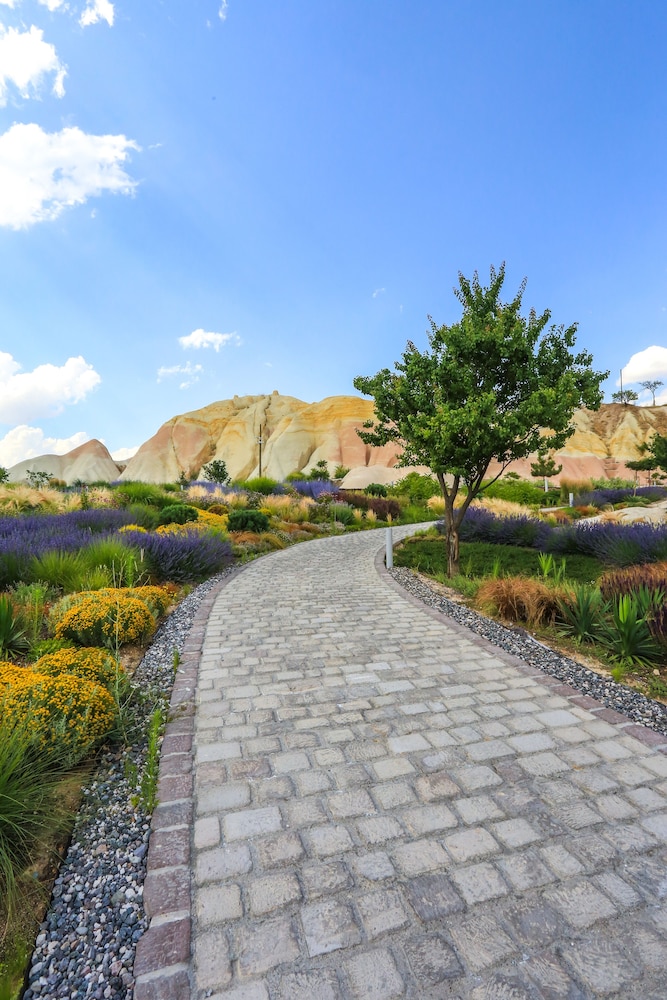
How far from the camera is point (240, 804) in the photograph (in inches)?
→ 90.7

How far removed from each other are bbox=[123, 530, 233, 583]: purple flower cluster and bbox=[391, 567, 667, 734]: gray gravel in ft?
13.0

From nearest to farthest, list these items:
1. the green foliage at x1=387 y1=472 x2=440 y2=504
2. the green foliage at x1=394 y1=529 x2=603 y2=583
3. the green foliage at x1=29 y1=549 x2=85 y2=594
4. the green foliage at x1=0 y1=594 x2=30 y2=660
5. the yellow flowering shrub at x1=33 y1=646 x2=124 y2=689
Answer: the yellow flowering shrub at x1=33 y1=646 x2=124 y2=689 → the green foliage at x1=0 y1=594 x2=30 y2=660 → the green foliage at x1=29 y1=549 x2=85 y2=594 → the green foliage at x1=394 y1=529 x2=603 y2=583 → the green foliage at x1=387 y1=472 x2=440 y2=504

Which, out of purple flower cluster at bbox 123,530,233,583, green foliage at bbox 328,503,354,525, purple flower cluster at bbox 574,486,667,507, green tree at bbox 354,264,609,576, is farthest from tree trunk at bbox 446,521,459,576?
purple flower cluster at bbox 574,486,667,507

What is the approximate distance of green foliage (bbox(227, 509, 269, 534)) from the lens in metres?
13.0

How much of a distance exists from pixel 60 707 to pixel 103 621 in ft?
5.34

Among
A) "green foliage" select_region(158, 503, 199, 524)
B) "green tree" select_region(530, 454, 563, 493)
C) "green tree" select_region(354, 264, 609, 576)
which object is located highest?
"green tree" select_region(354, 264, 609, 576)

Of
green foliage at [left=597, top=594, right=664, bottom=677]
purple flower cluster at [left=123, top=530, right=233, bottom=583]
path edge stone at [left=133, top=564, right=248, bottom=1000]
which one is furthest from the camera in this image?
purple flower cluster at [left=123, top=530, right=233, bottom=583]

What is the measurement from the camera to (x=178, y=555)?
304 inches

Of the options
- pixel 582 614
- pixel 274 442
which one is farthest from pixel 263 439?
pixel 582 614

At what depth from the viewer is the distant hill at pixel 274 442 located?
46375 mm

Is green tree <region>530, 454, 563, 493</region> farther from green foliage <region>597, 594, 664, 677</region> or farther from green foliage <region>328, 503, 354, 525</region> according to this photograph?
green foliage <region>328, 503, 354, 525</region>

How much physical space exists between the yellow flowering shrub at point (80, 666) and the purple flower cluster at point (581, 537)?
7.46 metres

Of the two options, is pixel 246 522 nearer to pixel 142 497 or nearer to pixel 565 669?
pixel 142 497

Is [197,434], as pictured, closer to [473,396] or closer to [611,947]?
[473,396]
